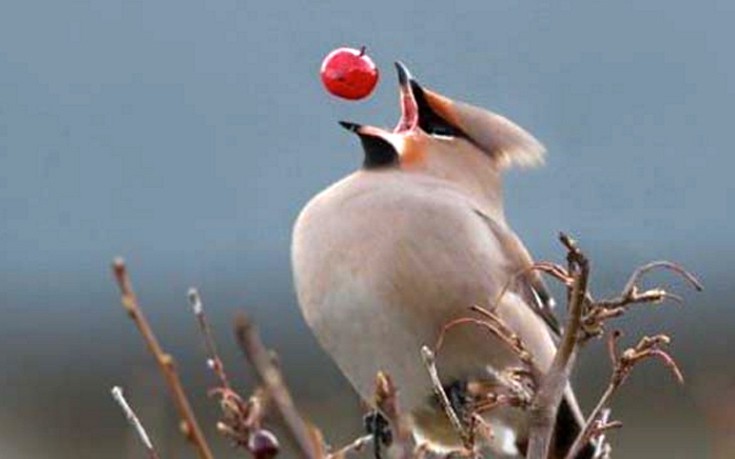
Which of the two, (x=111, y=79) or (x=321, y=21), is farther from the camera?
(x=111, y=79)

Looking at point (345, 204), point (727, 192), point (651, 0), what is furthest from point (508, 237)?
point (651, 0)

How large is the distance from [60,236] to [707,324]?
205 inches

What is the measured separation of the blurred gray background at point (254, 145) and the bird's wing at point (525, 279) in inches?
295

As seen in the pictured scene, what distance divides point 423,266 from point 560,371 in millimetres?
1544

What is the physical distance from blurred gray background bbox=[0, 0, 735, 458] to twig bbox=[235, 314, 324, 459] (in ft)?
30.1

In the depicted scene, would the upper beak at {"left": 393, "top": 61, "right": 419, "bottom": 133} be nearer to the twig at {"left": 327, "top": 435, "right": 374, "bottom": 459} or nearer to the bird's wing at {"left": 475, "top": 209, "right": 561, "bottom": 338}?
the bird's wing at {"left": 475, "top": 209, "right": 561, "bottom": 338}

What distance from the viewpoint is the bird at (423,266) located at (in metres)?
4.08

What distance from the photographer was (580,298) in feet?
8.55

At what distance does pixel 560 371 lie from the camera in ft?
8.65

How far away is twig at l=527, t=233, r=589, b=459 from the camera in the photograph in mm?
2596

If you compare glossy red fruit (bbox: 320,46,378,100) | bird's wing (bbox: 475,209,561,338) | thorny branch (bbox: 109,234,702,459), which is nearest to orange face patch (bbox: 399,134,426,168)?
bird's wing (bbox: 475,209,561,338)

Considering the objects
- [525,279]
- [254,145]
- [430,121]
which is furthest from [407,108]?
[254,145]

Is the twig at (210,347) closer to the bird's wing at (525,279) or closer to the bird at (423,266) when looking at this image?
the bird at (423,266)

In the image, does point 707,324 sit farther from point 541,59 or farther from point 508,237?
point 508,237
